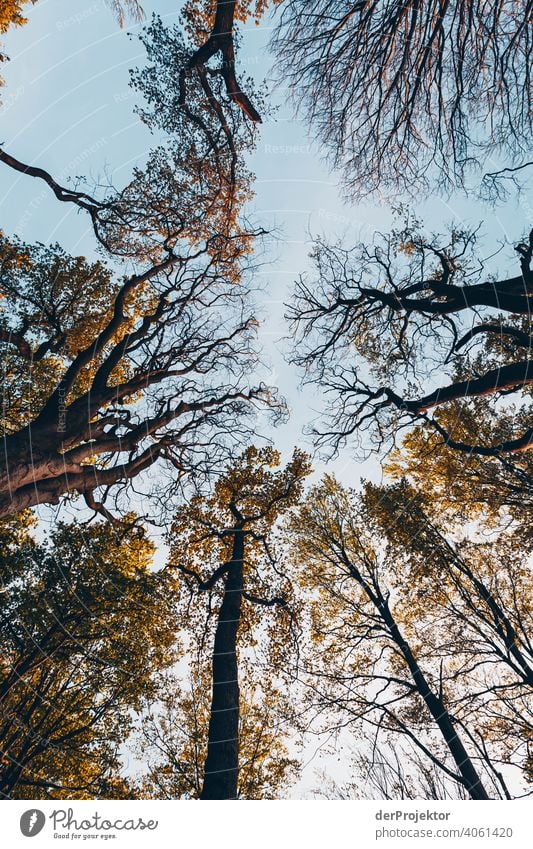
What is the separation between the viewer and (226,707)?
631 centimetres

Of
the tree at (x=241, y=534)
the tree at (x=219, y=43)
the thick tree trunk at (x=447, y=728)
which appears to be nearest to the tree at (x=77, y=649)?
the tree at (x=241, y=534)

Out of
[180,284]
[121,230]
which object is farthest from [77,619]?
[121,230]

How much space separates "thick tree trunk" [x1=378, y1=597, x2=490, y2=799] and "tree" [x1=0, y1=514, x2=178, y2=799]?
5.41 m

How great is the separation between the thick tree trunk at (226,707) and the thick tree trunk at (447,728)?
3656 millimetres

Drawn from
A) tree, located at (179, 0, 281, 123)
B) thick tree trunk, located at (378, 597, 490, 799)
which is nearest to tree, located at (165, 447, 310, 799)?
thick tree trunk, located at (378, 597, 490, 799)

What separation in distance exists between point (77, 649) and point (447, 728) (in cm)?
779

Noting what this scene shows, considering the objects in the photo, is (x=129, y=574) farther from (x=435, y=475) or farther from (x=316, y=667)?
(x=435, y=475)

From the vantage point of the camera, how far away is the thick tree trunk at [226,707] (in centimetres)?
548
